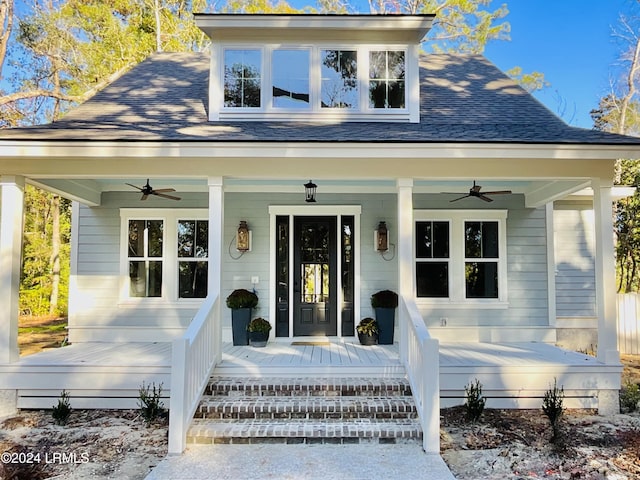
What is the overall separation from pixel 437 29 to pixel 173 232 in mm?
14009

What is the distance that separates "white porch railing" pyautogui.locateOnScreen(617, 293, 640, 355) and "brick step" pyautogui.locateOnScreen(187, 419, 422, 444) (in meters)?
6.76

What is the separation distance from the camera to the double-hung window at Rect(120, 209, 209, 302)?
7.38 meters

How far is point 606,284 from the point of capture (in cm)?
528

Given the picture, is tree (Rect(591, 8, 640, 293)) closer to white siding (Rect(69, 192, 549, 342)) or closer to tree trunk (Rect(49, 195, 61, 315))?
white siding (Rect(69, 192, 549, 342))

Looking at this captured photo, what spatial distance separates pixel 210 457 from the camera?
390 centimetres

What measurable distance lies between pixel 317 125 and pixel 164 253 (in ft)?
11.2

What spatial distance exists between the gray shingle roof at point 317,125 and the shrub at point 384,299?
8.45 feet

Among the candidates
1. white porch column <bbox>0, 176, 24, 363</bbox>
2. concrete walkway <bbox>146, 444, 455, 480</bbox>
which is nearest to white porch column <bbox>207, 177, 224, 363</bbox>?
concrete walkway <bbox>146, 444, 455, 480</bbox>

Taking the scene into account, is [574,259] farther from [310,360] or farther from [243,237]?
[243,237]

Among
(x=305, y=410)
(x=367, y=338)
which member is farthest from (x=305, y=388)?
(x=367, y=338)

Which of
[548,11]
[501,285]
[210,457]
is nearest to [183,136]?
[210,457]

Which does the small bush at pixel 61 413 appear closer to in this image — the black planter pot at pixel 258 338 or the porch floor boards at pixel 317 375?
the porch floor boards at pixel 317 375

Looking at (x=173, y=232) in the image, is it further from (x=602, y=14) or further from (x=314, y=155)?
(x=602, y=14)

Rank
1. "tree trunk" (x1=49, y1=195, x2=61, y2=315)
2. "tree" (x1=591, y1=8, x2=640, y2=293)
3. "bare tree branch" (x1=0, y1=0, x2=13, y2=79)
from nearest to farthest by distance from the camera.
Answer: "tree" (x1=591, y1=8, x2=640, y2=293), "bare tree branch" (x1=0, y1=0, x2=13, y2=79), "tree trunk" (x1=49, y1=195, x2=61, y2=315)
